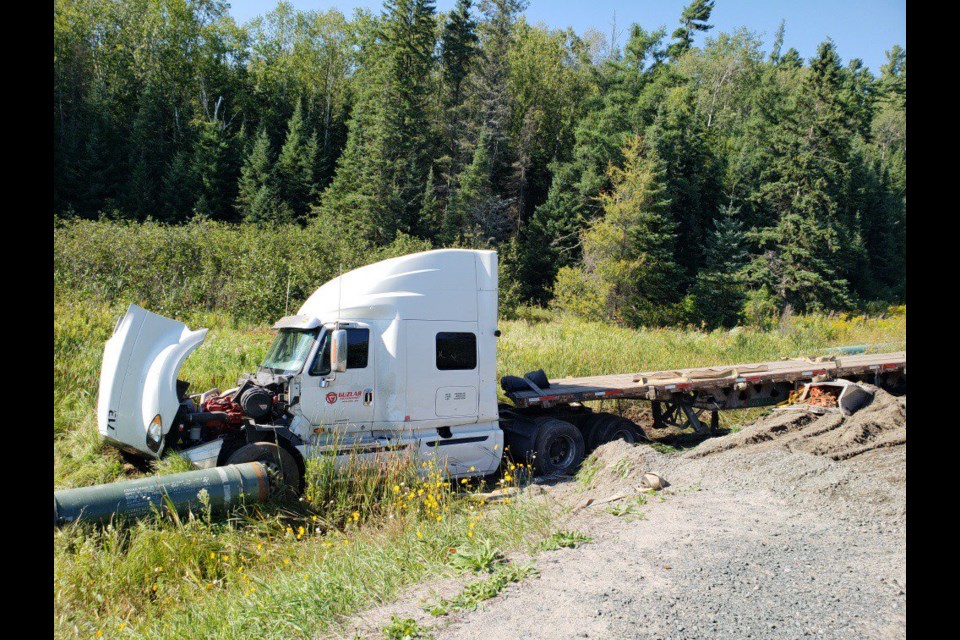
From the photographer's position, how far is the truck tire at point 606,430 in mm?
9531

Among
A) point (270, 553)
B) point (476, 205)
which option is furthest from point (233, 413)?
point (476, 205)

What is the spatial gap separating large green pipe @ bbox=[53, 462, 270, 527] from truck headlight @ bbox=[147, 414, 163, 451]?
97 centimetres

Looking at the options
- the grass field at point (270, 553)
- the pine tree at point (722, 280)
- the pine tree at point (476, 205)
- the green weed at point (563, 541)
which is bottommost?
the grass field at point (270, 553)

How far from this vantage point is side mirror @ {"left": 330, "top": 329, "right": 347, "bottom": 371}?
7.18 meters

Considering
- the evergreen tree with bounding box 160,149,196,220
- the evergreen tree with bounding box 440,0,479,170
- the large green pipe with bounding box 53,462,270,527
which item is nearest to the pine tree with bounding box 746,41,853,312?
the evergreen tree with bounding box 440,0,479,170

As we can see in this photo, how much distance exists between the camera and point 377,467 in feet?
23.0

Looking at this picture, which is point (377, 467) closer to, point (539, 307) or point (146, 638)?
point (146, 638)

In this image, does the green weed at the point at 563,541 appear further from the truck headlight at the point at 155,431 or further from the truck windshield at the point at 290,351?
the truck headlight at the point at 155,431

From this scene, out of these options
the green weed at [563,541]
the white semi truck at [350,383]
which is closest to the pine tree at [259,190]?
the white semi truck at [350,383]

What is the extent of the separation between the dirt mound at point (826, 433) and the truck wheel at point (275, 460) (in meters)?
5.24

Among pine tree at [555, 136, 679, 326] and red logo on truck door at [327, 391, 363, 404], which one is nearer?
red logo on truck door at [327, 391, 363, 404]

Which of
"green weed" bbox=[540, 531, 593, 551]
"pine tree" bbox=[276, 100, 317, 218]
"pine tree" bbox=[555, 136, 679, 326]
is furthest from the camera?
"pine tree" bbox=[276, 100, 317, 218]

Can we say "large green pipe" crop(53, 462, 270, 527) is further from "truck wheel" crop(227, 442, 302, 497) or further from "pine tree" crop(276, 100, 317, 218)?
"pine tree" crop(276, 100, 317, 218)

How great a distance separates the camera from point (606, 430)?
9.55m
